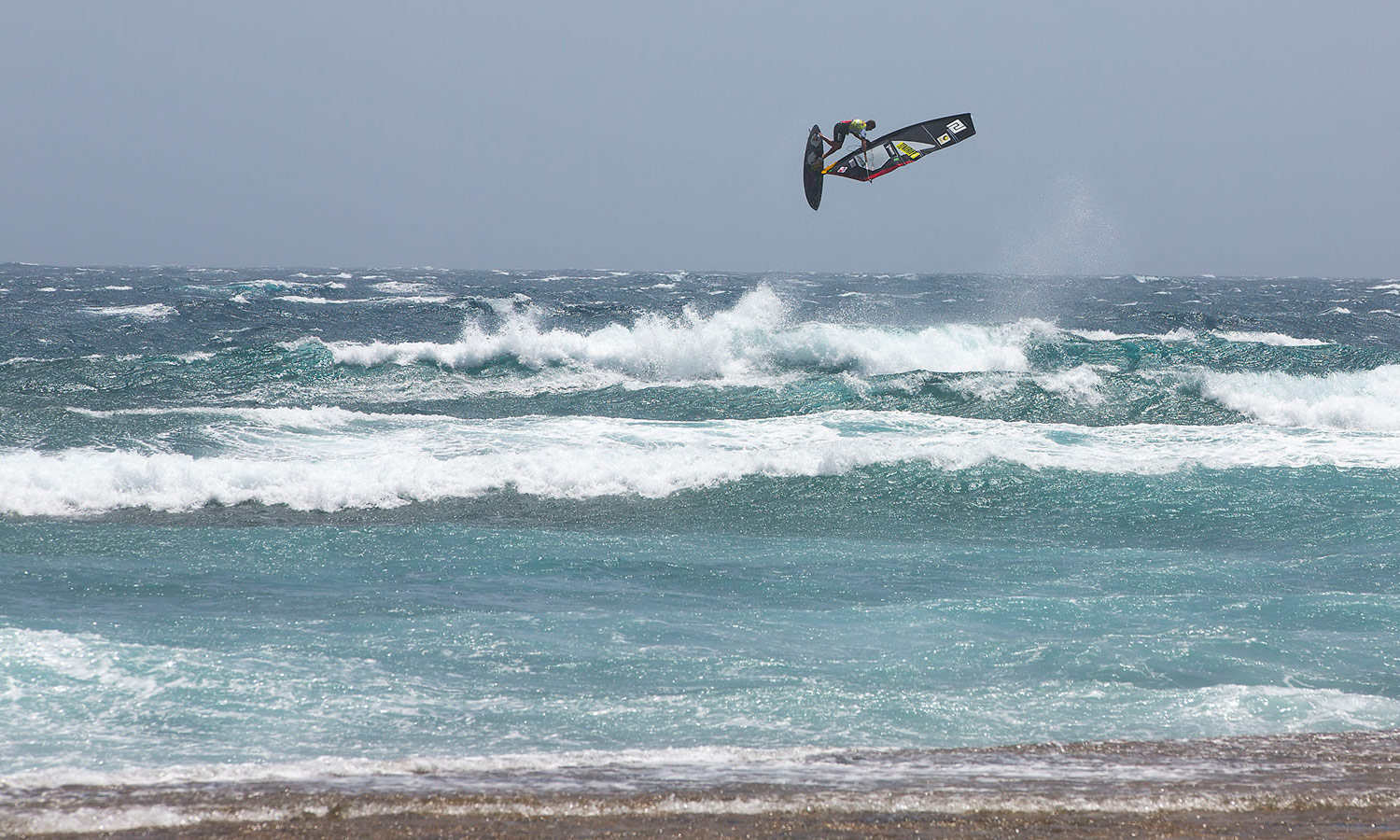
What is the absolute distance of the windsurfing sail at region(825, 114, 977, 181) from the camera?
37.7 ft

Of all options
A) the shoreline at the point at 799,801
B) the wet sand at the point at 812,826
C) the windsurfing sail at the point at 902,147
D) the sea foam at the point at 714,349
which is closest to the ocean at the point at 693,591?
the shoreline at the point at 799,801

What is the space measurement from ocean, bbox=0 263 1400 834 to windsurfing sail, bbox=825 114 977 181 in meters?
4.22

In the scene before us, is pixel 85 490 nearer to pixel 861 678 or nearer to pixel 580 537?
pixel 580 537

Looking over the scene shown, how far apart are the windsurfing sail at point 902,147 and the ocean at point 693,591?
4220 millimetres

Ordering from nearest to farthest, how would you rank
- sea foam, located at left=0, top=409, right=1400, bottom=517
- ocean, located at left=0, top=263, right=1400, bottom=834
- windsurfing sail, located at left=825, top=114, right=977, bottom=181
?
1. ocean, located at left=0, top=263, right=1400, bottom=834
2. windsurfing sail, located at left=825, top=114, right=977, bottom=181
3. sea foam, located at left=0, top=409, right=1400, bottom=517

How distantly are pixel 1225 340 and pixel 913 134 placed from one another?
20.7m

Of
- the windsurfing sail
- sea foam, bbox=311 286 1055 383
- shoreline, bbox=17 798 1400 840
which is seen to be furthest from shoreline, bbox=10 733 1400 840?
sea foam, bbox=311 286 1055 383

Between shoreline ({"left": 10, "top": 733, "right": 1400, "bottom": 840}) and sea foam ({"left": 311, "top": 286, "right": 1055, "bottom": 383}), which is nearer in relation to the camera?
shoreline ({"left": 10, "top": 733, "right": 1400, "bottom": 840})

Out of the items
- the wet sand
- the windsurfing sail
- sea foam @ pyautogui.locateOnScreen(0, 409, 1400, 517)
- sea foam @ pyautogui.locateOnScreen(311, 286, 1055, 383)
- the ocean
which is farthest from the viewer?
sea foam @ pyautogui.locateOnScreen(311, 286, 1055, 383)

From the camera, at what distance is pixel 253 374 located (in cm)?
2312

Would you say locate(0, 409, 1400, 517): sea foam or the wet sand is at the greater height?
locate(0, 409, 1400, 517): sea foam

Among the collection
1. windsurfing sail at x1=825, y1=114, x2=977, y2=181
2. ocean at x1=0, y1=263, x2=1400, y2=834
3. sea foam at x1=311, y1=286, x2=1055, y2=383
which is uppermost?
windsurfing sail at x1=825, y1=114, x2=977, y2=181

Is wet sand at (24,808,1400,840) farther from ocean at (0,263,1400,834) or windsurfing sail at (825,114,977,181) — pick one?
windsurfing sail at (825,114,977,181)

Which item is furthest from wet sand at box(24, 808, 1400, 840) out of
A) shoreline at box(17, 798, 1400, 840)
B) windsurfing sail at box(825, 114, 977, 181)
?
windsurfing sail at box(825, 114, 977, 181)
